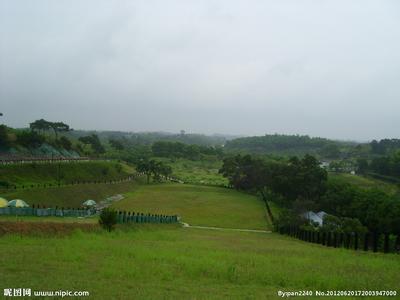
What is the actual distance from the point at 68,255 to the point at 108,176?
7469 cm

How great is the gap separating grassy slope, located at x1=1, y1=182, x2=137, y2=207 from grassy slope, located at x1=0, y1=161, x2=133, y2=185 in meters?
5.34

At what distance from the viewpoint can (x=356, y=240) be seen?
24125 mm

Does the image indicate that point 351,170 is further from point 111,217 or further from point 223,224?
point 111,217

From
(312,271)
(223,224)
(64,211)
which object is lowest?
(223,224)

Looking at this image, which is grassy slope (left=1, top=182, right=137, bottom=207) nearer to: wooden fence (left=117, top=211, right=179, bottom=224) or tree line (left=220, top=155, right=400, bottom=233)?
wooden fence (left=117, top=211, right=179, bottom=224)

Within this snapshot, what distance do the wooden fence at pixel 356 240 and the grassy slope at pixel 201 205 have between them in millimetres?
17452

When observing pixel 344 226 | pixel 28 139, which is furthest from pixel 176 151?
pixel 344 226

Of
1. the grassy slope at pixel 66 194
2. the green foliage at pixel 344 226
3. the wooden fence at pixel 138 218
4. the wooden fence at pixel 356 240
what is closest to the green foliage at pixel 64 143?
the grassy slope at pixel 66 194

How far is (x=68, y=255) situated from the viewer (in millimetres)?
14461

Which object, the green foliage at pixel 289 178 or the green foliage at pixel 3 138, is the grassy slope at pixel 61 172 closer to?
the green foliage at pixel 3 138

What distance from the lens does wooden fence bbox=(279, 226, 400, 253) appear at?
23.2m

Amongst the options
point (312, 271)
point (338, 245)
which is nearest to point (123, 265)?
point (312, 271)

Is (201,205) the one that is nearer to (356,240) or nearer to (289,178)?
(289,178)

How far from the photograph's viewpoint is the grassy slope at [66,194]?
48.9 metres
